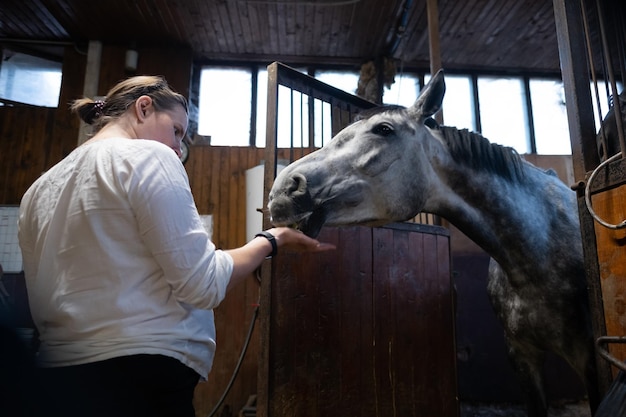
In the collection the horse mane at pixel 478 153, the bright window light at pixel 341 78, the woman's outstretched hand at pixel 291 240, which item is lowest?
the woman's outstretched hand at pixel 291 240

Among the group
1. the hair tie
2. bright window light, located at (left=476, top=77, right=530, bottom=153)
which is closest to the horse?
the hair tie

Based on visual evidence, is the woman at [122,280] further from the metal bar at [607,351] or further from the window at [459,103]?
the window at [459,103]

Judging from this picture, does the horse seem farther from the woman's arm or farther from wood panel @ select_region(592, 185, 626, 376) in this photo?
wood panel @ select_region(592, 185, 626, 376)

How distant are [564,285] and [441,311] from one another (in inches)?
37.9

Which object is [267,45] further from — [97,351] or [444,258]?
[97,351]

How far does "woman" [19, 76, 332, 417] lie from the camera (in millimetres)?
868

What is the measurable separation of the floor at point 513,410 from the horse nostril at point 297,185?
336 cm

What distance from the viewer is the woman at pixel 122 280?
868mm

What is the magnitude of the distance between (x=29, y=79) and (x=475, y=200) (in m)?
5.92

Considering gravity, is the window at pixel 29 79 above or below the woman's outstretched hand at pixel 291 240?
above

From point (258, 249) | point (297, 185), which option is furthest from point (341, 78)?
point (258, 249)

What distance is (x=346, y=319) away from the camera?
230 centimetres

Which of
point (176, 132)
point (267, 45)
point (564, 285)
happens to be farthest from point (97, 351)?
point (267, 45)

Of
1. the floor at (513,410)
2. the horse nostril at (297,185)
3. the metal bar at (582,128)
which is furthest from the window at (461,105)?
the metal bar at (582,128)
